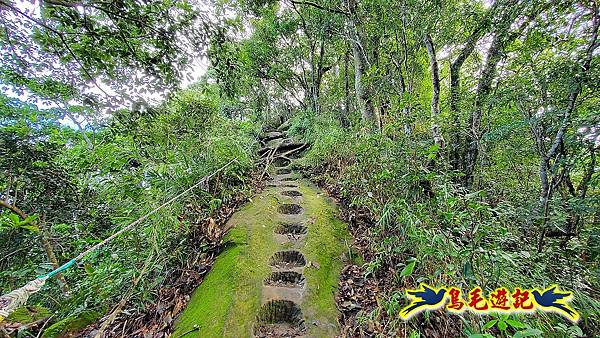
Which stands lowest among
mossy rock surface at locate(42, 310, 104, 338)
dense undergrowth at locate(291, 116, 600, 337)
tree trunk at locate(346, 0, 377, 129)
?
mossy rock surface at locate(42, 310, 104, 338)

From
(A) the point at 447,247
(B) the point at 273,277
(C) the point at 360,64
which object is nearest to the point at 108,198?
(B) the point at 273,277

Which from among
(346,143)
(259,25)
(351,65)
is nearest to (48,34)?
(346,143)

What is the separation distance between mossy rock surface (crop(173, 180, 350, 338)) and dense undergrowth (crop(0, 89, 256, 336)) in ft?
1.66

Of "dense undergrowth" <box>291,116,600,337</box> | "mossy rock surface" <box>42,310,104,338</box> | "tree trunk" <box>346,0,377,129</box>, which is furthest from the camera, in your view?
"tree trunk" <box>346,0,377,129</box>

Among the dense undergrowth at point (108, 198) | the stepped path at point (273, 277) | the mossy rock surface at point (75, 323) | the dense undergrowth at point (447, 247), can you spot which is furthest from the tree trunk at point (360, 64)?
the mossy rock surface at point (75, 323)

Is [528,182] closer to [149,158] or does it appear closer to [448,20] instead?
→ [448,20]

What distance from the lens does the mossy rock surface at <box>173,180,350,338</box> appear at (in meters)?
2.39

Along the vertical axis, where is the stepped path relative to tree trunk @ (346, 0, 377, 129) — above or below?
below

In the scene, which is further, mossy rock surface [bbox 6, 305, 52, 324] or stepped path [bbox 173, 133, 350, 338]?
stepped path [bbox 173, 133, 350, 338]

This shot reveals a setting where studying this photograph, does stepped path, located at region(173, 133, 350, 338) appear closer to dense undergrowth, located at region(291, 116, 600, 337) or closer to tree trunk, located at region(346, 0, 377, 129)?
dense undergrowth, located at region(291, 116, 600, 337)

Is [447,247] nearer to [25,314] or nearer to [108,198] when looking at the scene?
[25,314]

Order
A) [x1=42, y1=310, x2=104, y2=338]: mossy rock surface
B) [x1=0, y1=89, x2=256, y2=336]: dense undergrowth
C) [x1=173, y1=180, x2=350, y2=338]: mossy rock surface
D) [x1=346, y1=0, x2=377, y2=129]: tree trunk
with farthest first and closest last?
[x1=346, y1=0, x2=377, y2=129]: tree trunk < [x1=0, y1=89, x2=256, y2=336]: dense undergrowth < [x1=173, y1=180, x2=350, y2=338]: mossy rock surface < [x1=42, y1=310, x2=104, y2=338]: mossy rock surface

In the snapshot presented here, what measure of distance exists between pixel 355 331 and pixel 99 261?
335 cm

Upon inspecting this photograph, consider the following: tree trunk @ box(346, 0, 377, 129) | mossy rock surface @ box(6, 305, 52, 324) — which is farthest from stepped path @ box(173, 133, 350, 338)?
tree trunk @ box(346, 0, 377, 129)
